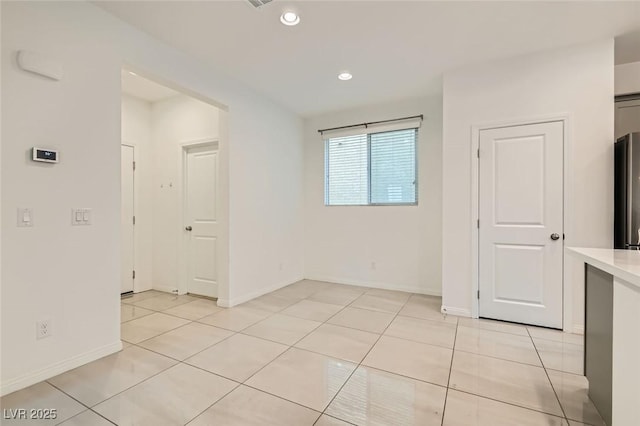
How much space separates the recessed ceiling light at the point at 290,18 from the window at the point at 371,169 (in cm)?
239

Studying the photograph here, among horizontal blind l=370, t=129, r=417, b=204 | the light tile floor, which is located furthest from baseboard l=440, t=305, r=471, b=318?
horizontal blind l=370, t=129, r=417, b=204

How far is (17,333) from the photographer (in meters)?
1.85

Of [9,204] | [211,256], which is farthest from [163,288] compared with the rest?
[9,204]

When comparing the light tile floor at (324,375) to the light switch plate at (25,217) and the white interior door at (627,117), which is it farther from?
the white interior door at (627,117)

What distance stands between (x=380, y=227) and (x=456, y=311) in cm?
161

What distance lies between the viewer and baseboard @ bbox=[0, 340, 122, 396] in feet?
5.97

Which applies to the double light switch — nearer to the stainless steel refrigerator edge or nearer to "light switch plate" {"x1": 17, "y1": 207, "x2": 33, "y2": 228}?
"light switch plate" {"x1": 17, "y1": 207, "x2": 33, "y2": 228}

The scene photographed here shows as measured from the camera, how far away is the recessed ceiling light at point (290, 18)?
Answer: 7.59 ft

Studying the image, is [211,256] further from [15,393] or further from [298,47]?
[298,47]

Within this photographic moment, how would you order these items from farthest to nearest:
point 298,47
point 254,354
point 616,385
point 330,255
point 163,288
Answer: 1. point 330,255
2. point 163,288
3. point 298,47
4. point 254,354
5. point 616,385

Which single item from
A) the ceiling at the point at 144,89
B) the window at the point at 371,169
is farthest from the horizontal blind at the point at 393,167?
the ceiling at the point at 144,89

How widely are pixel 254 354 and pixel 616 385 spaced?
222 centimetres

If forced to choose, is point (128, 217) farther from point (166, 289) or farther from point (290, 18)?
point (290, 18)

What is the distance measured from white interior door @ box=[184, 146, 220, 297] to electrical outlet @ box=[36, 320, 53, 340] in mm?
2050
